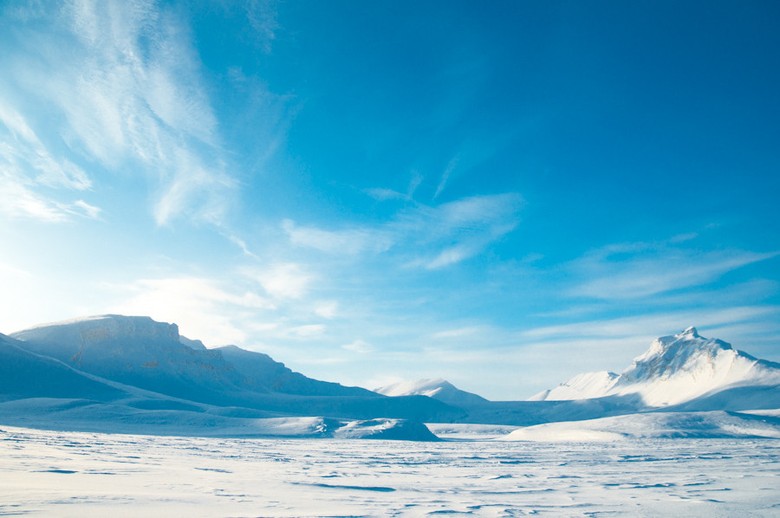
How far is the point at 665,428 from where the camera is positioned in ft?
275

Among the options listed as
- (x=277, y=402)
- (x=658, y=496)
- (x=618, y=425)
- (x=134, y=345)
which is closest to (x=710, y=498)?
(x=658, y=496)

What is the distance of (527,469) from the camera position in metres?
32.3

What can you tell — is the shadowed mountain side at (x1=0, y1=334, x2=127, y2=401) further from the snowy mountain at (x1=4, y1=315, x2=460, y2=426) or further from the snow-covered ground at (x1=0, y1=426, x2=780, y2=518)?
the snow-covered ground at (x1=0, y1=426, x2=780, y2=518)

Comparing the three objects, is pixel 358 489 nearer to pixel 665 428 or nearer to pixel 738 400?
pixel 665 428

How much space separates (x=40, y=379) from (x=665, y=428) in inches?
5105

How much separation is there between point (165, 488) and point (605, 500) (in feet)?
52.7

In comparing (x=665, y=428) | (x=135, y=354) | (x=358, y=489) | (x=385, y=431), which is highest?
(x=135, y=354)

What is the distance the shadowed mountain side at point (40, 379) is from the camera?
111931 mm

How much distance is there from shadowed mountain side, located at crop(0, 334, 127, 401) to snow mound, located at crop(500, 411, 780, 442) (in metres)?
95.6

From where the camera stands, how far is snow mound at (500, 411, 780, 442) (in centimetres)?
7856

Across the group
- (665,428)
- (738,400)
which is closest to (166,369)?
(665,428)

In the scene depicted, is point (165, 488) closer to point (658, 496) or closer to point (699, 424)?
point (658, 496)

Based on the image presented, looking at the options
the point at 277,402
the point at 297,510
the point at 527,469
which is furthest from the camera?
the point at 277,402

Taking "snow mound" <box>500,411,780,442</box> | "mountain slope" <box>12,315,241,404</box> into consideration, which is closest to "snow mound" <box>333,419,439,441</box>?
"snow mound" <box>500,411,780,442</box>
